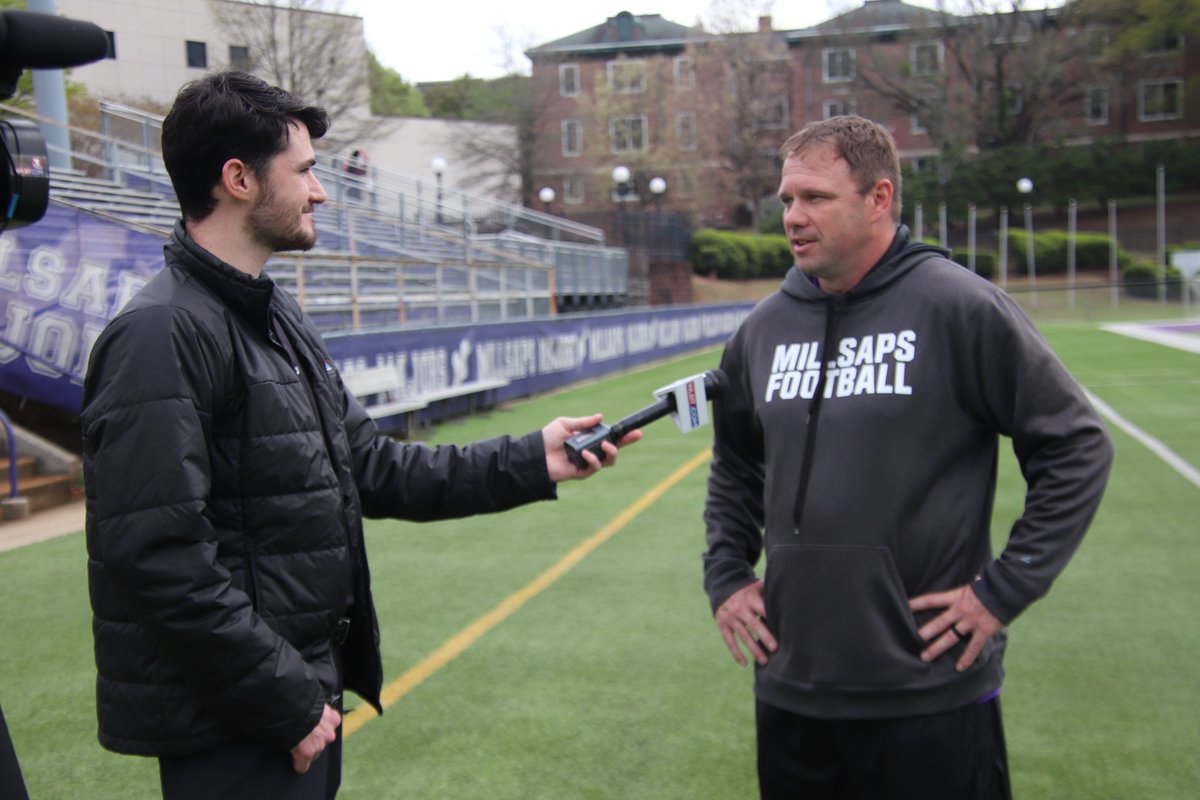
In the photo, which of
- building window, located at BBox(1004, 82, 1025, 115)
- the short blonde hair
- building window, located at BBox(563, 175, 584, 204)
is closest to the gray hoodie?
the short blonde hair

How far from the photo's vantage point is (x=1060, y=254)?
51750 millimetres

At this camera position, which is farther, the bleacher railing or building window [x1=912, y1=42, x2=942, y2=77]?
building window [x1=912, y1=42, x2=942, y2=77]

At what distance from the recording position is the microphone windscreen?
75.2 inches

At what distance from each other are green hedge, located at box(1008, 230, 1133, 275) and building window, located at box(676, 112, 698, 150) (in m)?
17.2

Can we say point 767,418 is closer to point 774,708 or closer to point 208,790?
point 774,708

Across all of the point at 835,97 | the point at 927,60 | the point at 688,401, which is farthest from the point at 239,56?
the point at 688,401

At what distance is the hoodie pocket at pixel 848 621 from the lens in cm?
248

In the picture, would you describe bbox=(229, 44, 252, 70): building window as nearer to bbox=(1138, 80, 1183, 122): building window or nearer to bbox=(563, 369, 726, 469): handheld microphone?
bbox=(563, 369, 726, 469): handheld microphone

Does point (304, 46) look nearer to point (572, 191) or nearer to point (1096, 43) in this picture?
point (572, 191)

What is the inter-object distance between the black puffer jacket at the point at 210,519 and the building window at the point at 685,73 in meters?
61.2

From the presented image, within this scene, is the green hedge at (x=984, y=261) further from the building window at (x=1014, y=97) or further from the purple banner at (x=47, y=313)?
the purple banner at (x=47, y=313)

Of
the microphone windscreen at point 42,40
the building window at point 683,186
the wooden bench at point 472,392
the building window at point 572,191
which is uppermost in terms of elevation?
the building window at point 572,191

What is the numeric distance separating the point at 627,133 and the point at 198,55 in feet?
96.2

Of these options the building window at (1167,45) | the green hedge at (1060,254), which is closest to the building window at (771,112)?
the green hedge at (1060,254)
